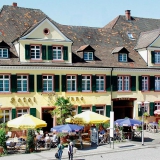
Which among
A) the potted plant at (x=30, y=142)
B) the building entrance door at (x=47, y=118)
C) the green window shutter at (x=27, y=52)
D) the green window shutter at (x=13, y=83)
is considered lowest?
the potted plant at (x=30, y=142)

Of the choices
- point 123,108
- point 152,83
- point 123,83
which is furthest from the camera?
point 123,108

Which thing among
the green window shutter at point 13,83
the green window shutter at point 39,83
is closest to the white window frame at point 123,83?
the green window shutter at point 39,83

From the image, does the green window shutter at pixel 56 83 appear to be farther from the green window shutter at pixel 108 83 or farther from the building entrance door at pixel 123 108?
the building entrance door at pixel 123 108

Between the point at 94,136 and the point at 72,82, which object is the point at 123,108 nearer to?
the point at 72,82

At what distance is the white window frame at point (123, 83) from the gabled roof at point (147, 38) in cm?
421

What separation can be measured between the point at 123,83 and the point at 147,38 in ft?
21.2

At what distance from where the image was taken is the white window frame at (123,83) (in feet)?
117

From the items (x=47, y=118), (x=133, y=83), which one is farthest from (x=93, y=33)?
(x=47, y=118)

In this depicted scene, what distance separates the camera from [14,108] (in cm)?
3059

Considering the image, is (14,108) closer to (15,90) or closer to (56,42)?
(15,90)

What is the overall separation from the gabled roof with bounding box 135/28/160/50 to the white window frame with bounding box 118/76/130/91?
4213 mm

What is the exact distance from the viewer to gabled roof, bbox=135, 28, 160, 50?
123ft

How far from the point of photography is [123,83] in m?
35.7

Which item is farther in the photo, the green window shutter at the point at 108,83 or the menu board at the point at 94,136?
the green window shutter at the point at 108,83
